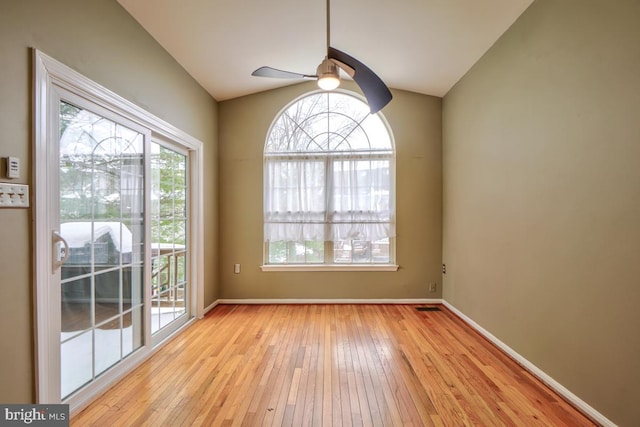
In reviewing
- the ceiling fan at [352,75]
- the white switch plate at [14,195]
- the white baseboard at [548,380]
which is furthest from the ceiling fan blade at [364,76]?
the white baseboard at [548,380]

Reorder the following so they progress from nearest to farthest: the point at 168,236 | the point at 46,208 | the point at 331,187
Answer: the point at 46,208, the point at 168,236, the point at 331,187

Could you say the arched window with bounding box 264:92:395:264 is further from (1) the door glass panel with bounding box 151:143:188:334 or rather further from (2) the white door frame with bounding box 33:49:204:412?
(2) the white door frame with bounding box 33:49:204:412

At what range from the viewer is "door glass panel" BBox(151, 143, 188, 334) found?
107 inches

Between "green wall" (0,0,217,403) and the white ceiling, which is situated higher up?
the white ceiling

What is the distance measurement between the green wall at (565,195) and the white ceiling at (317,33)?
0.29 m

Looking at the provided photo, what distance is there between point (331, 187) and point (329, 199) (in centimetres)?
17

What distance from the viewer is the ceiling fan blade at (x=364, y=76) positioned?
182 centimetres

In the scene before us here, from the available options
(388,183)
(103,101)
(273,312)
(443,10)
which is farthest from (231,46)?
(273,312)

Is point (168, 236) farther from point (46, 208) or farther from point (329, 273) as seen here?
point (329, 273)

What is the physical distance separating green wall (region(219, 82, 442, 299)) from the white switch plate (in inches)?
98.5

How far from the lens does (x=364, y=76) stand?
1.89 metres

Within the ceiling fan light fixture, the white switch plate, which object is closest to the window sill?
the ceiling fan light fixture

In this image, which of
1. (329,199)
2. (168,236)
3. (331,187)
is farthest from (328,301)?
(168,236)

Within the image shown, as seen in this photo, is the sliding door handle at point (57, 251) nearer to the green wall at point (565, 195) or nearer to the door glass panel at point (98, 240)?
the door glass panel at point (98, 240)
